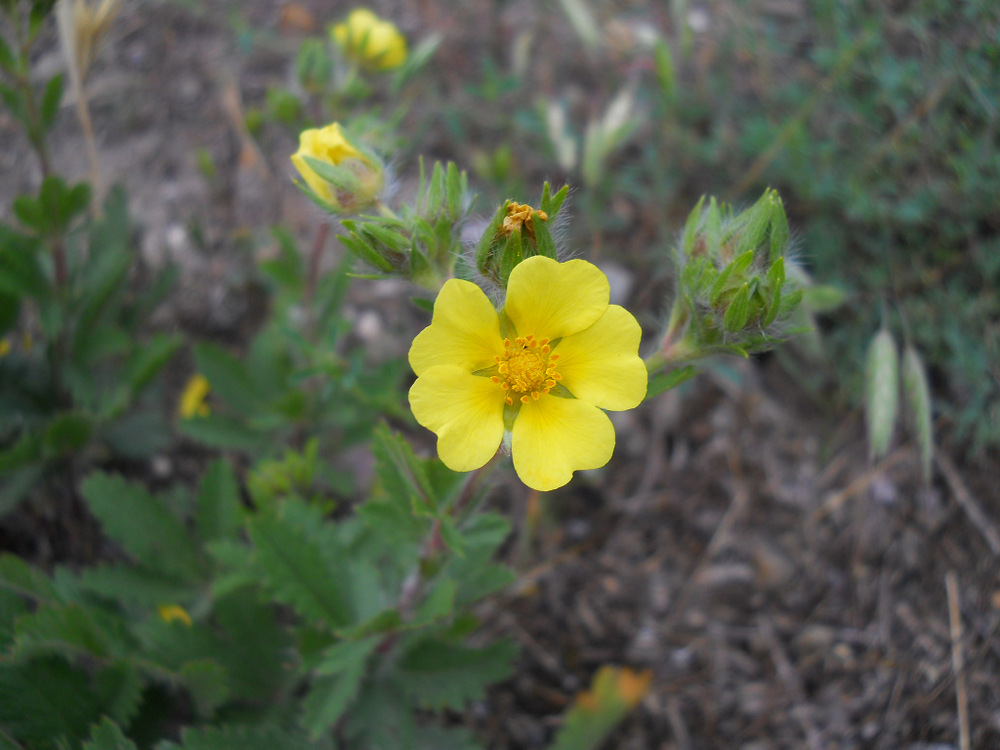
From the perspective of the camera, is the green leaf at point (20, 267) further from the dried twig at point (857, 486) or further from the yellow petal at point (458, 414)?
the dried twig at point (857, 486)

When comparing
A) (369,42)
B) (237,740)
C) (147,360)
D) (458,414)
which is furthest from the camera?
(369,42)

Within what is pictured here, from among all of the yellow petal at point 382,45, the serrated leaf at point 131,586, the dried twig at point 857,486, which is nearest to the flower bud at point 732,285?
the dried twig at point 857,486

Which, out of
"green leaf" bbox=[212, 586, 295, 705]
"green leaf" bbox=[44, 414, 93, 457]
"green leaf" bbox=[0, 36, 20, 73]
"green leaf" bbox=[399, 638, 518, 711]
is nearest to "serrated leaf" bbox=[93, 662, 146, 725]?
"green leaf" bbox=[212, 586, 295, 705]

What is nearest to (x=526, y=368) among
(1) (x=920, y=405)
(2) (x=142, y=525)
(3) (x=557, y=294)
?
(3) (x=557, y=294)

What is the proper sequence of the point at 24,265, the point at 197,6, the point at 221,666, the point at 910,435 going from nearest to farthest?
the point at 221,666 < the point at 24,265 < the point at 910,435 < the point at 197,6

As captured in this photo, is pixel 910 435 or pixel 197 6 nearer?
pixel 910 435

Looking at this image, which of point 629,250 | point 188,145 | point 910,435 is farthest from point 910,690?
point 188,145

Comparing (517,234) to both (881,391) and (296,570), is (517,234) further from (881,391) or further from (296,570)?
(881,391)

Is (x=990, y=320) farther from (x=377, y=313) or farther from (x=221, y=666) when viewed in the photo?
(x=221, y=666)
